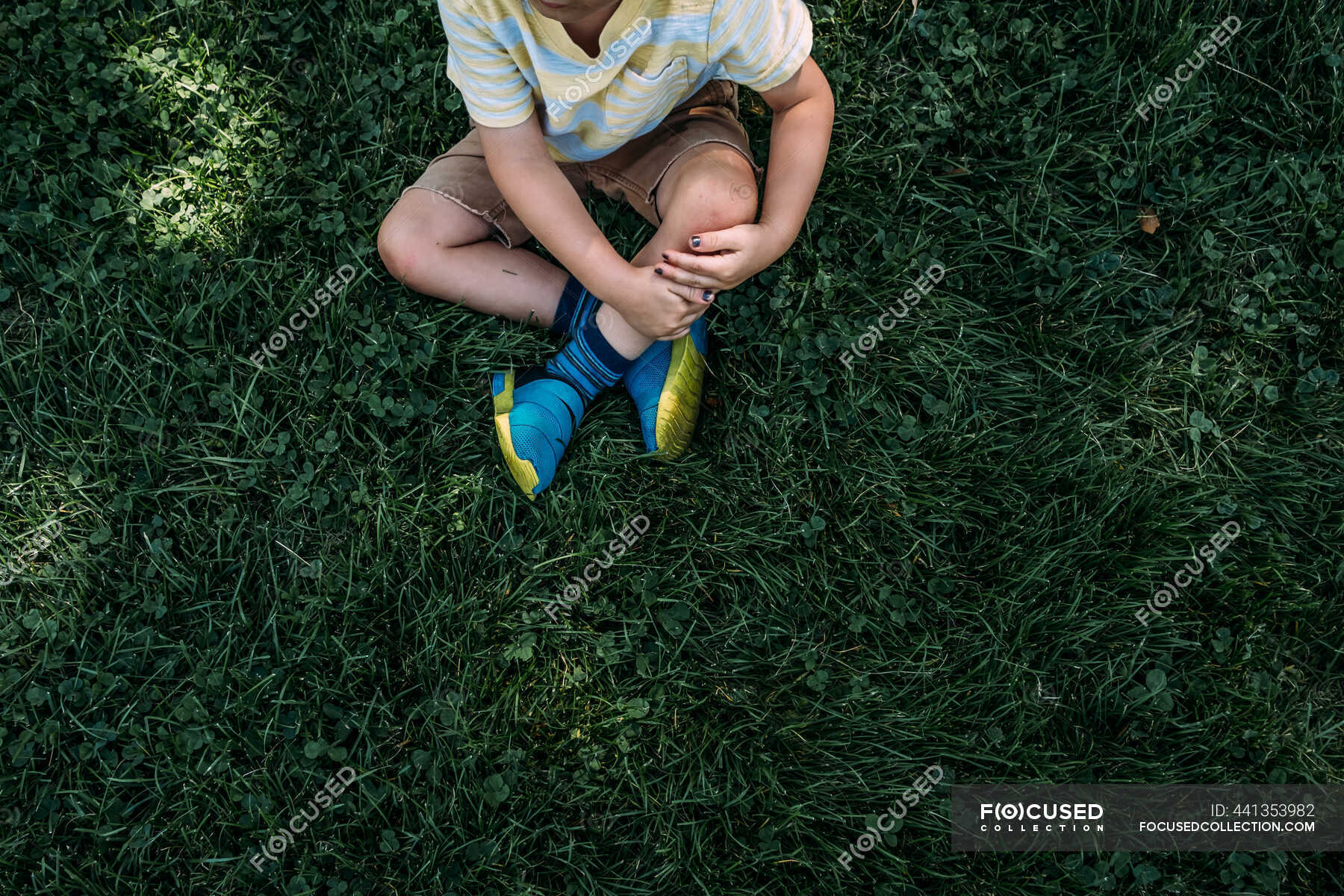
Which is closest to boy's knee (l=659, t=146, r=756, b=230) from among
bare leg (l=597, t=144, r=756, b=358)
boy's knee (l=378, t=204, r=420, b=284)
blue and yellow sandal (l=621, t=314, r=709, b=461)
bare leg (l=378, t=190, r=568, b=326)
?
bare leg (l=597, t=144, r=756, b=358)

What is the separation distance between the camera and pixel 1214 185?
2.87m

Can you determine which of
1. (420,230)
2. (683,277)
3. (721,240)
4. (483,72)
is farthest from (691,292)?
(420,230)

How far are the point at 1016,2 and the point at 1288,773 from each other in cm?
260

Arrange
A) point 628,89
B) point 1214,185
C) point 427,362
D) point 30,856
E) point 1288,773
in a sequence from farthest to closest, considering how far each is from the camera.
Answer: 1. point 1214,185
2. point 427,362
3. point 1288,773
4. point 30,856
5. point 628,89

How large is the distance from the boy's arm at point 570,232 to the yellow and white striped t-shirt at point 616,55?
83 mm

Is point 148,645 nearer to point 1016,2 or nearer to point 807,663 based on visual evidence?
point 807,663

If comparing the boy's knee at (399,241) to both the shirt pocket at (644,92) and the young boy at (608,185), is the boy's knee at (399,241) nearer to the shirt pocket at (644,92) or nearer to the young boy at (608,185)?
the young boy at (608,185)

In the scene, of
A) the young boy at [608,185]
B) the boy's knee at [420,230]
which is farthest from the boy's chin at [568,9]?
the boy's knee at [420,230]

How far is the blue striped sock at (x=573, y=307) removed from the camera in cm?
269

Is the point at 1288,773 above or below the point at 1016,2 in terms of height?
below

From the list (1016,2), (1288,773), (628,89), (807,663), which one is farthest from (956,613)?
(1016,2)

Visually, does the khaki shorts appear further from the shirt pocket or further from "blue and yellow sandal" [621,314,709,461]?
"blue and yellow sandal" [621,314,709,461]

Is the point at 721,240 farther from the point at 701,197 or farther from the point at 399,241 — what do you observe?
the point at 399,241

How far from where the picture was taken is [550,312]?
8.99ft
